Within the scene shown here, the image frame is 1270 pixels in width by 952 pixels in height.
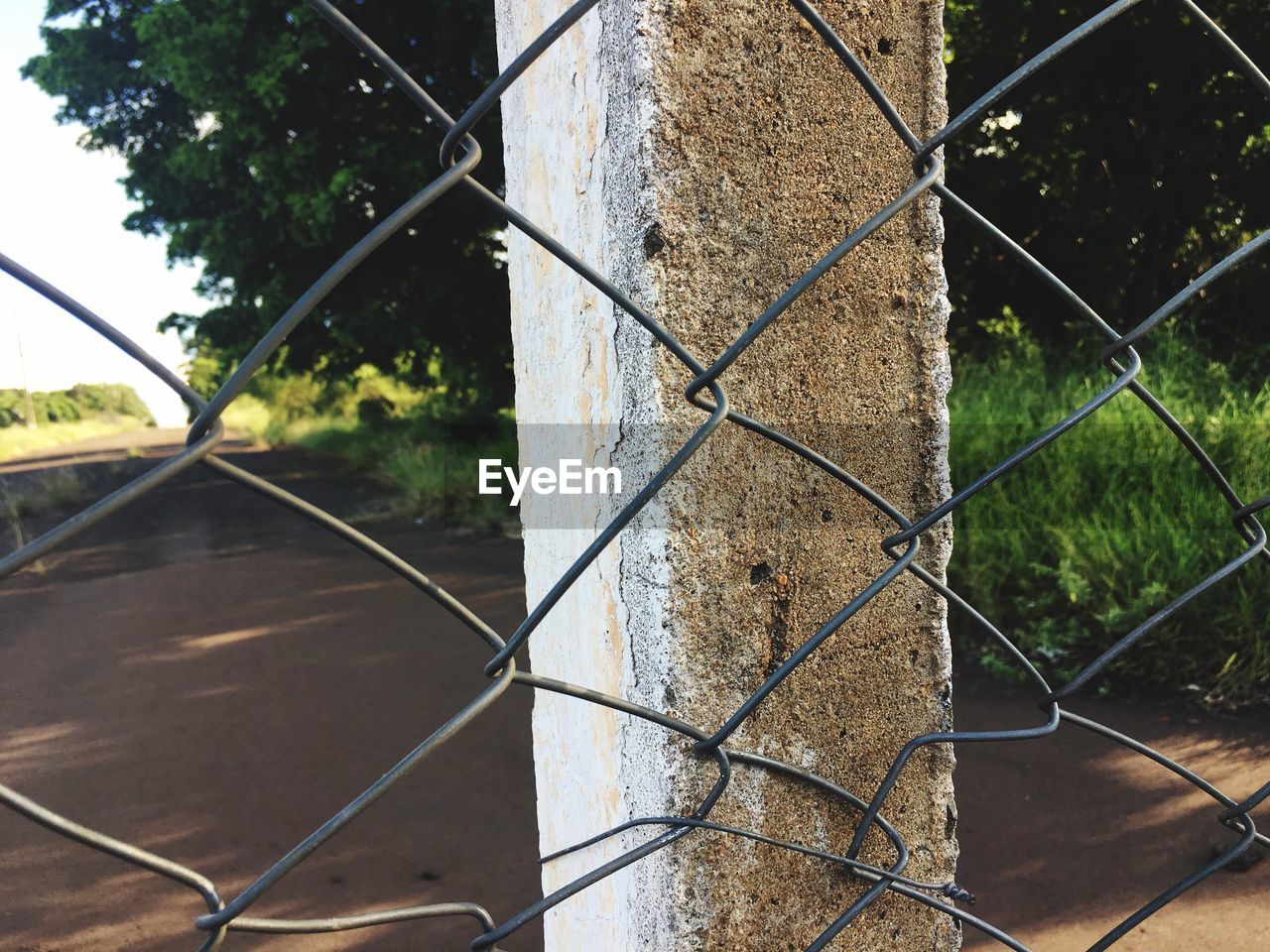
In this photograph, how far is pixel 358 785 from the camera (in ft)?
11.2

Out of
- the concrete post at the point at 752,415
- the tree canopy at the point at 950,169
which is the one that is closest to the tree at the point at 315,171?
the tree canopy at the point at 950,169

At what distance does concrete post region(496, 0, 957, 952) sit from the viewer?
27.9 inches

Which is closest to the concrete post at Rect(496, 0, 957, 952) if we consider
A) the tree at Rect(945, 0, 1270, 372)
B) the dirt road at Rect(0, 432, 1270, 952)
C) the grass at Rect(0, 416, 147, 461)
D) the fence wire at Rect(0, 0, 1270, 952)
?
the fence wire at Rect(0, 0, 1270, 952)

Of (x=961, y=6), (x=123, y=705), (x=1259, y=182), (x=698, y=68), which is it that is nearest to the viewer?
(x=698, y=68)

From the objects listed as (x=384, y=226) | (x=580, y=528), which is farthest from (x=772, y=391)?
(x=384, y=226)

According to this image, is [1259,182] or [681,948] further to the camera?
[1259,182]

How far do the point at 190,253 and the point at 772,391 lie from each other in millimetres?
10489

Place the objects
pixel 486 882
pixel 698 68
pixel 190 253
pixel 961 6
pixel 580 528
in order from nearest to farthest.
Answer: pixel 698 68 → pixel 580 528 → pixel 486 882 → pixel 961 6 → pixel 190 253

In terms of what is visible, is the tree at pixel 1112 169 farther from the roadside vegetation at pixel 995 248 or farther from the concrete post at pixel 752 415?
the concrete post at pixel 752 415

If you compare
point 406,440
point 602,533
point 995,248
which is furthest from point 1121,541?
point 406,440

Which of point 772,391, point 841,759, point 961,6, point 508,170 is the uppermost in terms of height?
point 961,6

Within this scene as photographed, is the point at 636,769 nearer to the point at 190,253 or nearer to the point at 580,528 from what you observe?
the point at 580,528

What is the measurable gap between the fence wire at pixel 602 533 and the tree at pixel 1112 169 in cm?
696

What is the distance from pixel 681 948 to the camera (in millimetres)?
732
